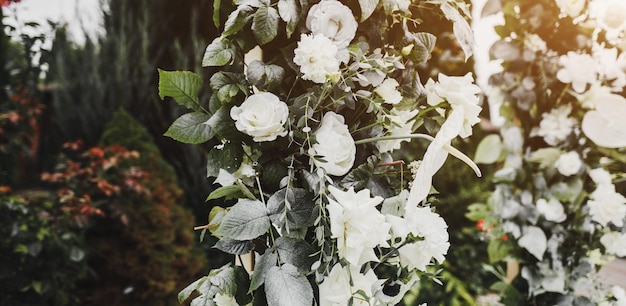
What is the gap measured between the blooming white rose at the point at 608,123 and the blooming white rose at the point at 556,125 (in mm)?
63

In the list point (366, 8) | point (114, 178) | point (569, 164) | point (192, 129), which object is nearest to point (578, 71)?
point (569, 164)

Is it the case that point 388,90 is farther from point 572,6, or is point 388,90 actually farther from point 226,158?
point 572,6

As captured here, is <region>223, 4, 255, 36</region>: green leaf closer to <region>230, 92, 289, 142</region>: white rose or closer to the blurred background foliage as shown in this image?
<region>230, 92, 289, 142</region>: white rose

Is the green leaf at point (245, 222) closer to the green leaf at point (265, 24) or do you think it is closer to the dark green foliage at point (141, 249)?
the green leaf at point (265, 24)

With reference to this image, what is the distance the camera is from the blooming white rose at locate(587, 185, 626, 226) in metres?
1.76

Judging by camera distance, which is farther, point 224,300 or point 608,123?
point 608,123

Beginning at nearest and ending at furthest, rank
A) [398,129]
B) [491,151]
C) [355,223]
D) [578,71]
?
[355,223] → [398,129] → [578,71] → [491,151]

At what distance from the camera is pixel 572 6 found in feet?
6.15

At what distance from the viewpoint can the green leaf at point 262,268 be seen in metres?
0.92

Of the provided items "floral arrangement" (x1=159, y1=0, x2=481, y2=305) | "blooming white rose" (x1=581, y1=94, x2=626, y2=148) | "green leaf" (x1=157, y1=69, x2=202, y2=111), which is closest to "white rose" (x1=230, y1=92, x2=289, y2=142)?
"floral arrangement" (x1=159, y1=0, x2=481, y2=305)

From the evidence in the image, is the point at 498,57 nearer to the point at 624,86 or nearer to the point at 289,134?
the point at 624,86

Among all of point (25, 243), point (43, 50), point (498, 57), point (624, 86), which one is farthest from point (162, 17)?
point (624, 86)

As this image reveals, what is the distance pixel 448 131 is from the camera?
3.08ft

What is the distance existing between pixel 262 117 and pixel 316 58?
0.14 m
